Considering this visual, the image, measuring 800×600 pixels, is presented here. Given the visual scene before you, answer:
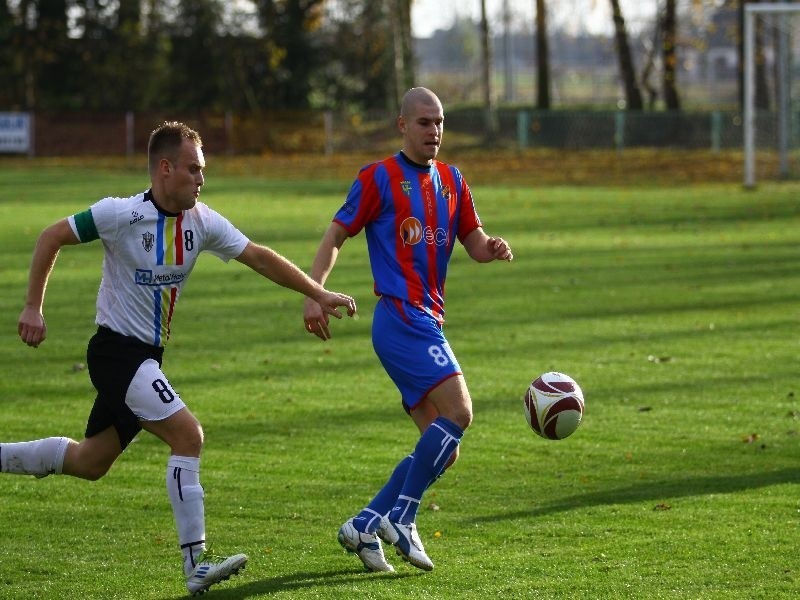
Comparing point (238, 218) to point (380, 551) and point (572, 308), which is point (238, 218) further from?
point (380, 551)

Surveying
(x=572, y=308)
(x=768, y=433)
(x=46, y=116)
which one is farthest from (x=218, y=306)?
(x=46, y=116)

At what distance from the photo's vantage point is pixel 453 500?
782 centimetres

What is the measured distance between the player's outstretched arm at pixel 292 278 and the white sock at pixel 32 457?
4.15 feet

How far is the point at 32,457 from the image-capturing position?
255 inches

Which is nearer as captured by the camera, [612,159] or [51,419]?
[51,419]

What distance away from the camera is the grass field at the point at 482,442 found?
6.42 m

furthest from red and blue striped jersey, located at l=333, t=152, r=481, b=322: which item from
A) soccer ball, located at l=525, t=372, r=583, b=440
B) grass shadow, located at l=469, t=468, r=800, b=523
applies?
grass shadow, located at l=469, t=468, r=800, b=523

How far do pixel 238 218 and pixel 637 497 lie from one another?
1981cm

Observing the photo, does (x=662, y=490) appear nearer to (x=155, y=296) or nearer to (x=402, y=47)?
(x=155, y=296)

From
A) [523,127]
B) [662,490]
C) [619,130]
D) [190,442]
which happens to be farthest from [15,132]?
[190,442]

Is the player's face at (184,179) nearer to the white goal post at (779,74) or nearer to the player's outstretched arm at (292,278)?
the player's outstretched arm at (292,278)

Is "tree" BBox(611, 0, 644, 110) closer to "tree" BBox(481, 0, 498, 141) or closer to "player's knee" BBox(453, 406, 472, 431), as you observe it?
"tree" BBox(481, 0, 498, 141)

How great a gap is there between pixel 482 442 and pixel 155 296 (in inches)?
143

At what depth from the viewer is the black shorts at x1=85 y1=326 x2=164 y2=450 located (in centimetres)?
615
